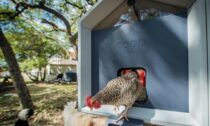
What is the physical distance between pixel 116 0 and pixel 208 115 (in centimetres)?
159

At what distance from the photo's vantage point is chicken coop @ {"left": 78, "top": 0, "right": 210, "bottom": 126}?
5.10ft

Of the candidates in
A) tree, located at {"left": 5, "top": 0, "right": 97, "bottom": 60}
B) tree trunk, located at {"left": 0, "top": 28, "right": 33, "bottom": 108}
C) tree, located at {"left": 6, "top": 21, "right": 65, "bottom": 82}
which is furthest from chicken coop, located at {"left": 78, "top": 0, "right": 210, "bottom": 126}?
tree, located at {"left": 6, "top": 21, "right": 65, "bottom": 82}

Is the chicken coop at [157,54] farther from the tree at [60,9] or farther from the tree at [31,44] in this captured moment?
the tree at [31,44]

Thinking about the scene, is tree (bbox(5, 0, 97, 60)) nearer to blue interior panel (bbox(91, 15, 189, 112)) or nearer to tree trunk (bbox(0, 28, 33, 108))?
tree trunk (bbox(0, 28, 33, 108))

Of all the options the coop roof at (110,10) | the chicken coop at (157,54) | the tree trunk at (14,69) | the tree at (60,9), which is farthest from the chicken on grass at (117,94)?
the tree at (60,9)

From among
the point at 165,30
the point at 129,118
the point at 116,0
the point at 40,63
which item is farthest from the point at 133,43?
the point at 40,63

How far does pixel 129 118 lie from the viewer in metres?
1.98

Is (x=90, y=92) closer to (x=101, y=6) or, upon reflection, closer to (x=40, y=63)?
(x=101, y=6)

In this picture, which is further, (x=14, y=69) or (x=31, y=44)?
(x=31, y=44)

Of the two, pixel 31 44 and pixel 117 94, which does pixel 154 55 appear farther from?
pixel 31 44

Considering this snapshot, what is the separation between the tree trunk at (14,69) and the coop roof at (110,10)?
370 cm

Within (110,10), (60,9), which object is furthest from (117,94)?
(60,9)

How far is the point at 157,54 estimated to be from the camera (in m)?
2.02

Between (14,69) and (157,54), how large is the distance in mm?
4566
